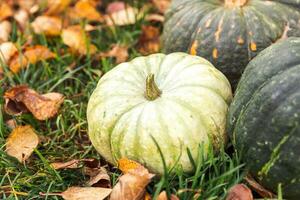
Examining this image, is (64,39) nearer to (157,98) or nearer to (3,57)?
(3,57)

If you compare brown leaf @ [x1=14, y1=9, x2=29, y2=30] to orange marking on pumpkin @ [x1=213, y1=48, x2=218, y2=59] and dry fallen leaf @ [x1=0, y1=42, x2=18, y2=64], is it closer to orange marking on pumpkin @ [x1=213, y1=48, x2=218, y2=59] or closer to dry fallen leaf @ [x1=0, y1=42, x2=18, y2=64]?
dry fallen leaf @ [x1=0, y1=42, x2=18, y2=64]

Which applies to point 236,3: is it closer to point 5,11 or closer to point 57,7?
point 57,7

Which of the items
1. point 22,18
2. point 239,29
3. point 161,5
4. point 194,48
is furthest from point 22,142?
point 161,5

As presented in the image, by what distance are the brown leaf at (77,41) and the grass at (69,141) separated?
0.05m

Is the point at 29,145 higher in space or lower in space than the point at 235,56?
lower

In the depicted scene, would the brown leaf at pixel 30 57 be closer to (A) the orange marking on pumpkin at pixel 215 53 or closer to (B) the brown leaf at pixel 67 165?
(B) the brown leaf at pixel 67 165

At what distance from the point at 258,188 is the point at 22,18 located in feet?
7.51

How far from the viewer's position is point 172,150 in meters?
2.52

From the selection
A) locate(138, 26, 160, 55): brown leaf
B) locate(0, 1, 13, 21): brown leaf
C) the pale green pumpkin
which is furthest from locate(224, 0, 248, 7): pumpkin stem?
locate(0, 1, 13, 21): brown leaf

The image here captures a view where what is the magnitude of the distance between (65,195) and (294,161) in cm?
97

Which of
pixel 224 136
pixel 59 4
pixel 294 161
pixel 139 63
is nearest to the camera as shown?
pixel 294 161

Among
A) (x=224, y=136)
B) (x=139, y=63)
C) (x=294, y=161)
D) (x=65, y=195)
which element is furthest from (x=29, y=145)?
(x=294, y=161)

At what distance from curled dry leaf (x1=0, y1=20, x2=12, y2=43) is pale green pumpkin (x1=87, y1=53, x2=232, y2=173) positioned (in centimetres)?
128

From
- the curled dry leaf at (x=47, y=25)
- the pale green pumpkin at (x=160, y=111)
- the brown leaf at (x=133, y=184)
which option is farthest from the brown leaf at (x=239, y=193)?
the curled dry leaf at (x=47, y=25)
